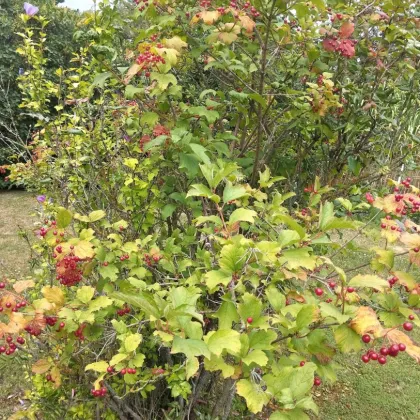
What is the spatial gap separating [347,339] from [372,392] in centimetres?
287

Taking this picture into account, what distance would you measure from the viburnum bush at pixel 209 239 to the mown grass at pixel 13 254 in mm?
583

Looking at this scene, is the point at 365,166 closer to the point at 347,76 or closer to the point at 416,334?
the point at 347,76

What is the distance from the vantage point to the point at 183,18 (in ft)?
8.61

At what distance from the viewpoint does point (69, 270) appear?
182 centimetres

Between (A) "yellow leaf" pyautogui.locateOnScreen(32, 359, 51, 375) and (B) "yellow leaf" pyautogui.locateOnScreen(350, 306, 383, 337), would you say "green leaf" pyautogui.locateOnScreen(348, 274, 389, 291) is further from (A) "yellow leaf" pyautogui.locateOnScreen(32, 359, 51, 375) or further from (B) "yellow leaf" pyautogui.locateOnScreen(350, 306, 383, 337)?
(A) "yellow leaf" pyautogui.locateOnScreen(32, 359, 51, 375)

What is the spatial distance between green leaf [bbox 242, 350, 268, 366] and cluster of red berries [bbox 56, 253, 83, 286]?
2.80 feet

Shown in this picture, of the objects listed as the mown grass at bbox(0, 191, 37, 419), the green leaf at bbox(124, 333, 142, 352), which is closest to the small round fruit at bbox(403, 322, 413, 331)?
the green leaf at bbox(124, 333, 142, 352)

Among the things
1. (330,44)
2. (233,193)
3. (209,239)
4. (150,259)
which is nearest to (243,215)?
(233,193)

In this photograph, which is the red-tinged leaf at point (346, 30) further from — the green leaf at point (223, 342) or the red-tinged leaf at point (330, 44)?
the green leaf at point (223, 342)

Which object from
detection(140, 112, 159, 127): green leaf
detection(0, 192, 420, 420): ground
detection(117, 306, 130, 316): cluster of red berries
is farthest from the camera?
detection(0, 192, 420, 420): ground

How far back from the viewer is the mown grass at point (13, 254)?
3248 millimetres

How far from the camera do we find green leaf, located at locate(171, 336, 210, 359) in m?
1.20

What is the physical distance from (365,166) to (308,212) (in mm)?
805

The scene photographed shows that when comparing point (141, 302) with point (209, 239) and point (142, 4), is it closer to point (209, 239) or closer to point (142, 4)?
point (209, 239)
